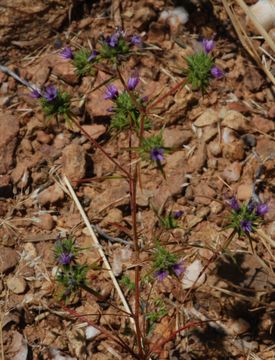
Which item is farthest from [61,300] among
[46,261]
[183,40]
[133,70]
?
[183,40]

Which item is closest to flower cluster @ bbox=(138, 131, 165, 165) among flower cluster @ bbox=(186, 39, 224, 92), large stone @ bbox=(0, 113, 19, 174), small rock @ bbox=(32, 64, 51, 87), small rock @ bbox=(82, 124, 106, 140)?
flower cluster @ bbox=(186, 39, 224, 92)

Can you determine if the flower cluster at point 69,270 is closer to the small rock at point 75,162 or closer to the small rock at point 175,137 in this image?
the small rock at point 75,162

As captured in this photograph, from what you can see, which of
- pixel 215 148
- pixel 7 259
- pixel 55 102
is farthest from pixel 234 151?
pixel 7 259

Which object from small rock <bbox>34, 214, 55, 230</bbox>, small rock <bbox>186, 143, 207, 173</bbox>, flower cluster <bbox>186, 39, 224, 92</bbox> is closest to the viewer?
flower cluster <bbox>186, 39, 224, 92</bbox>

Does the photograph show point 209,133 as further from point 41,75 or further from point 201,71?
point 41,75

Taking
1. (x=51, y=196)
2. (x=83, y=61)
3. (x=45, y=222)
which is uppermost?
(x=83, y=61)

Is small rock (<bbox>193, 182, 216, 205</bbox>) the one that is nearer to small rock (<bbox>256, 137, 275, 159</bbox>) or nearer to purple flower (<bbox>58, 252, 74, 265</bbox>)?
small rock (<bbox>256, 137, 275, 159</bbox>)

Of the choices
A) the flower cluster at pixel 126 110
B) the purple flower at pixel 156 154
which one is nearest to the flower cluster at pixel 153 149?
the purple flower at pixel 156 154
